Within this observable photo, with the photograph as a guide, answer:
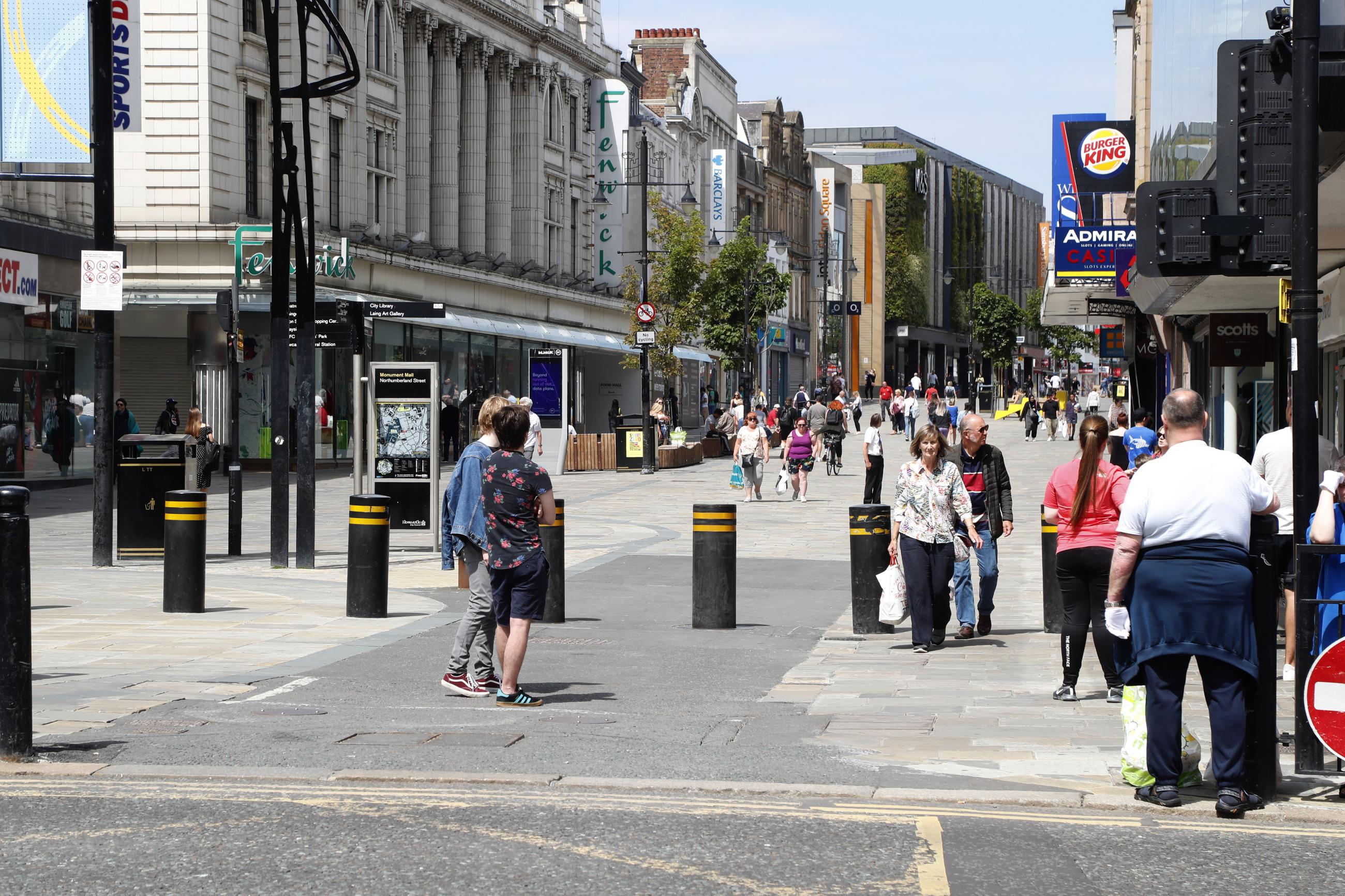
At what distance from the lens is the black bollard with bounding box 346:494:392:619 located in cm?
1343

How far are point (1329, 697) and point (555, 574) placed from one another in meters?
7.65

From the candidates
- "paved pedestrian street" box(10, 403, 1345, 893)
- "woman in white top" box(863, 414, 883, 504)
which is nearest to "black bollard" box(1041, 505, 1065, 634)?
"paved pedestrian street" box(10, 403, 1345, 893)

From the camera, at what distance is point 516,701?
934 centimetres

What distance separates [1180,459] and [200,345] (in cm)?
3382

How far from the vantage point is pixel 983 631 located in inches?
515

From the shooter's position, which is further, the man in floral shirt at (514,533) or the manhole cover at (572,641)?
the manhole cover at (572,641)

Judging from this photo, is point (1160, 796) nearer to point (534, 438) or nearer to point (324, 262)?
point (534, 438)

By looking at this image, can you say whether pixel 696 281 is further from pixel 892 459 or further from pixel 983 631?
pixel 983 631

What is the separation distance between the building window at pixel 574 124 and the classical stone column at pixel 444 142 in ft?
31.3

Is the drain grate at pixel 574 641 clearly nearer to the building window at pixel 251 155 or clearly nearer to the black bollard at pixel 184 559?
the black bollard at pixel 184 559

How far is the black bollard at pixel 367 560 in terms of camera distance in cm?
1343

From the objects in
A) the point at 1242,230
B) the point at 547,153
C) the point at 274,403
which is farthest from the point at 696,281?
the point at 1242,230

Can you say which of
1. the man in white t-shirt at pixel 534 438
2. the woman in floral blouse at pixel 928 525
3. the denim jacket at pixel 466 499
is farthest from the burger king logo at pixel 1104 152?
the denim jacket at pixel 466 499

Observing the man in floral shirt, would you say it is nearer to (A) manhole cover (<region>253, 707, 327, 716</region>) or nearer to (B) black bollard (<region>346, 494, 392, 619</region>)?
(A) manhole cover (<region>253, 707, 327, 716</region>)
